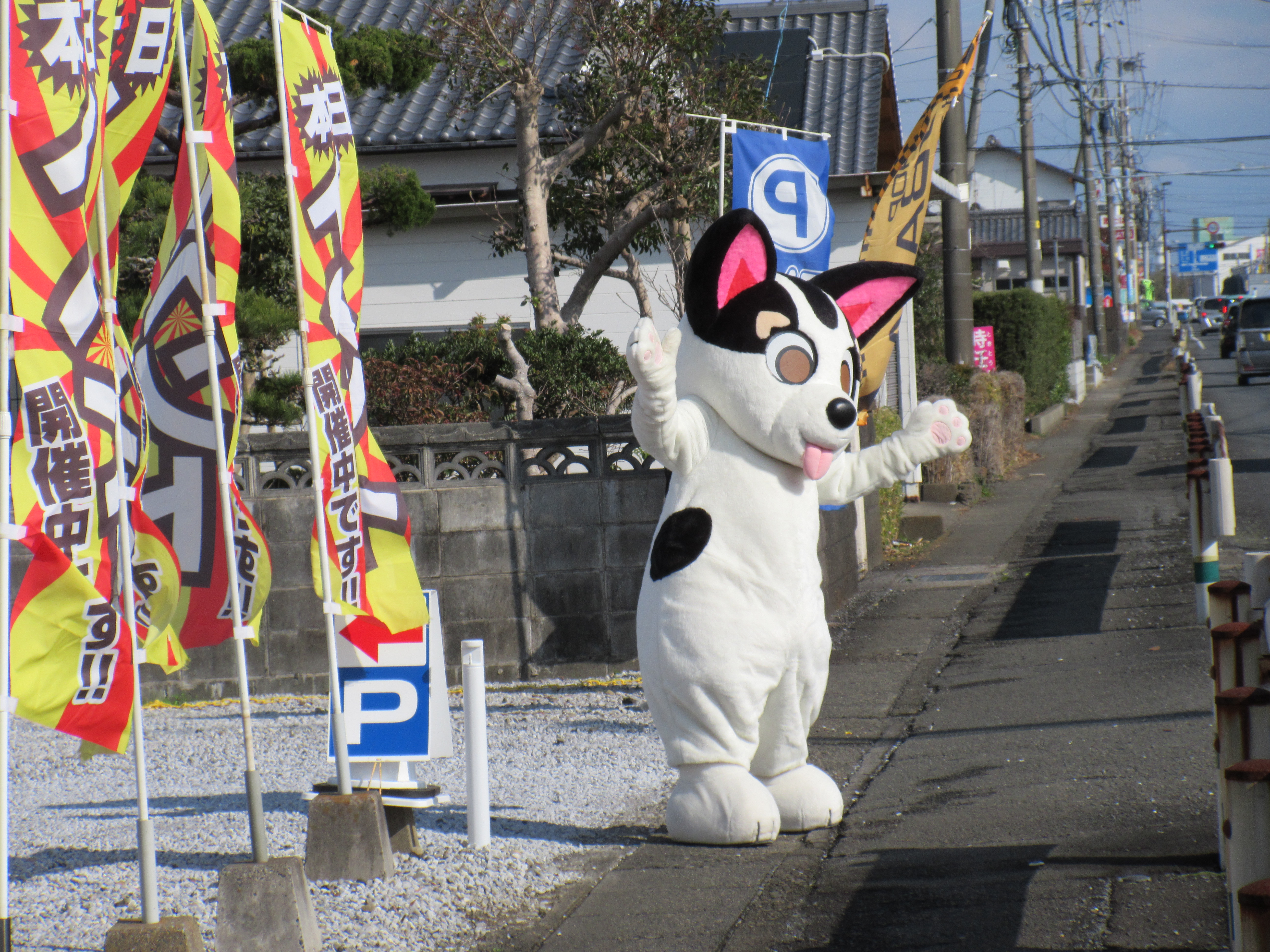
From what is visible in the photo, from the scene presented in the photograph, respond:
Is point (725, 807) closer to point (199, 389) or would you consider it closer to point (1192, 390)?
point (199, 389)

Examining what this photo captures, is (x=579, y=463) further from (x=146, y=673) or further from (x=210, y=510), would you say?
(x=210, y=510)

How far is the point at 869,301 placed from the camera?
544 centimetres

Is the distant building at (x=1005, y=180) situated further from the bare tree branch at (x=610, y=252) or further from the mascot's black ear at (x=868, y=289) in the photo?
the mascot's black ear at (x=868, y=289)

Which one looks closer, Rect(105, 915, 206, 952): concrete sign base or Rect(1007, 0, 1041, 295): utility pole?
Rect(105, 915, 206, 952): concrete sign base

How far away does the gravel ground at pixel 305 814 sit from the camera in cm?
431

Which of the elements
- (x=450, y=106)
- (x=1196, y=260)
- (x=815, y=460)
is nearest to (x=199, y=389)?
(x=815, y=460)

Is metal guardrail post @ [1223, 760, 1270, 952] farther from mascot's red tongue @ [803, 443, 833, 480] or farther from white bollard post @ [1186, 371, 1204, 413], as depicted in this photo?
white bollard post @ [1186, 371, 1204, 413]

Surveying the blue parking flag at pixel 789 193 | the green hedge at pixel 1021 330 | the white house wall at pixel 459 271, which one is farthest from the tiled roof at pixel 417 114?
the green hedge at pixel 1021 330

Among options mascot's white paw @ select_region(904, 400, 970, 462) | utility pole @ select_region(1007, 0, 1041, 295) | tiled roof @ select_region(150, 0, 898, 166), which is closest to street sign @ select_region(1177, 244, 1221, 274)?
utility pole @ select_region(1007, 0, 1041, 295)

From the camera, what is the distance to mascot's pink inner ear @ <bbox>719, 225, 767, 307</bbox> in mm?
4898

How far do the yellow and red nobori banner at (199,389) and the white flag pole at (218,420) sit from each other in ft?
0.07

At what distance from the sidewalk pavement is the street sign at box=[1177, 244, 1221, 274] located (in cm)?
9817

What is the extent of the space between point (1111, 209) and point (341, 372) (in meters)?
49.8

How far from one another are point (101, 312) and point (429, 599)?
1884 mm
